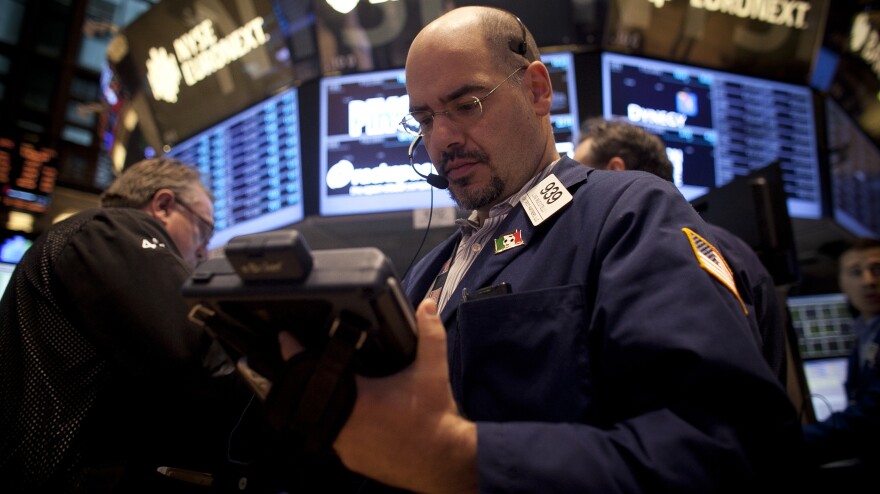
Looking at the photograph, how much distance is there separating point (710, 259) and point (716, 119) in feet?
7.85

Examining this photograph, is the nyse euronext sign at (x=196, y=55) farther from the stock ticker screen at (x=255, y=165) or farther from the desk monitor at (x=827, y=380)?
the desk monitor at (x=827, y=380)

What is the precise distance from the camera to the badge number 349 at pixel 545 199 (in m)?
Result: 1.17

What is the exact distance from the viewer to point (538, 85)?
1522 mm

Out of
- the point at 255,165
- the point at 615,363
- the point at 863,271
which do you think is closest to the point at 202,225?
the point at 255,165

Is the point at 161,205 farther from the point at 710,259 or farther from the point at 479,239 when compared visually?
the point at 710,259

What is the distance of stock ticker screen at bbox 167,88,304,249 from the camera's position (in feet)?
10.1

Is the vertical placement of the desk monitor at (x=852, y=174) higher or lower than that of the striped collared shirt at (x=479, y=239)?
lower

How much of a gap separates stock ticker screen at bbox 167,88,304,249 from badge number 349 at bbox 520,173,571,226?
192 cm

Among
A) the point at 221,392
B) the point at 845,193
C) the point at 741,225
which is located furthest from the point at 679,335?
the point at 845,193

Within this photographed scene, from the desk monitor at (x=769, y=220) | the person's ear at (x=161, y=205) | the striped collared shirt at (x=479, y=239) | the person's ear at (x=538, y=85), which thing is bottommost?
the desk monitor at (x=769, y=220)

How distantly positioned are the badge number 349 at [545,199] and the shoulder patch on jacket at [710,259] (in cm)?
26

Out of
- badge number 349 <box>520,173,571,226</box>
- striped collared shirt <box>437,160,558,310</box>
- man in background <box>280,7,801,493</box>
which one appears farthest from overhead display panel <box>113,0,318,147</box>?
man in background <box>280,7,801,493</box>

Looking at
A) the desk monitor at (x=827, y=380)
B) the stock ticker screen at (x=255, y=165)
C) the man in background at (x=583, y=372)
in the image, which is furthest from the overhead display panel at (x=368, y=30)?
the desk monitor at (x=827, y=380)

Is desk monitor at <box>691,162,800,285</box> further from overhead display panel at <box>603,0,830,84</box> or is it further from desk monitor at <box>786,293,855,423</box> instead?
desk monitor at <box>786,293,855,423</box>
